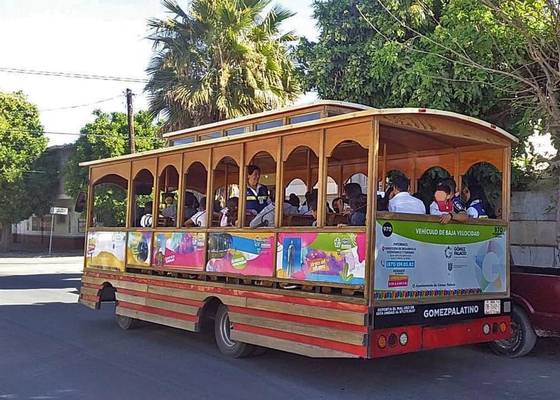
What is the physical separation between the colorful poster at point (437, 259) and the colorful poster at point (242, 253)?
1577mm

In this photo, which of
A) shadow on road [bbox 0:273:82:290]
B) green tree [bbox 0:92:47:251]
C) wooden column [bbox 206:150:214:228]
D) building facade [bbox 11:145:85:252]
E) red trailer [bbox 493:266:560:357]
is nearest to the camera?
red trailer [bbox 493:266:560:357]

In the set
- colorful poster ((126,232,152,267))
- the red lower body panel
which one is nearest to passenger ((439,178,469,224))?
the red lower body panel

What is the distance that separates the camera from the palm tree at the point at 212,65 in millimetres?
16453

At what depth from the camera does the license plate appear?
739cm

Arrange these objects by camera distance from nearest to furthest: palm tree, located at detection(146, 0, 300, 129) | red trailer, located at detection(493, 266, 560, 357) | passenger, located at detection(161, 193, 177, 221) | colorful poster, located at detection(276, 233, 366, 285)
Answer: colorful poster, located at detection(276, 233, 366, 285) → red trailer, located at detection(493, 266, 560, 357) → passenger, located at detection(161, 193, 177, 221) → palm tree, located at detection(146, 0, 300, 129)

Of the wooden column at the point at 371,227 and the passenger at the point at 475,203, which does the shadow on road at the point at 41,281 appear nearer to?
the passenger at the point at 475,203

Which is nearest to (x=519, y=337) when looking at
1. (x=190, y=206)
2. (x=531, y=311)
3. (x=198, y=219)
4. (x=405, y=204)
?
(x=531, y=311)

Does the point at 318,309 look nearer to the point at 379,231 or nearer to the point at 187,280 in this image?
the point at 379,231

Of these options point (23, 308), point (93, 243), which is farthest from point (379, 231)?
point (23, 308)

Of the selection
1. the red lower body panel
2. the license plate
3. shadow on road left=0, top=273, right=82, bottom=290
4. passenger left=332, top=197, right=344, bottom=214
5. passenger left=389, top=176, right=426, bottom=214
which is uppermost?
passenger left=332, top=197, right=344, bottom=214

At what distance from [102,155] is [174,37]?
1359 centimetres

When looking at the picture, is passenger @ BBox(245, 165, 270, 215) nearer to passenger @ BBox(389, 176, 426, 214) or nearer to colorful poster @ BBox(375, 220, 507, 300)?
passenger @ BBox(389, 176, 426, 214)

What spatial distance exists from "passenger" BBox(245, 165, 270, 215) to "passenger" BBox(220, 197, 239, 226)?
25cm

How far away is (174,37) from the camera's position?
17.2 meters
